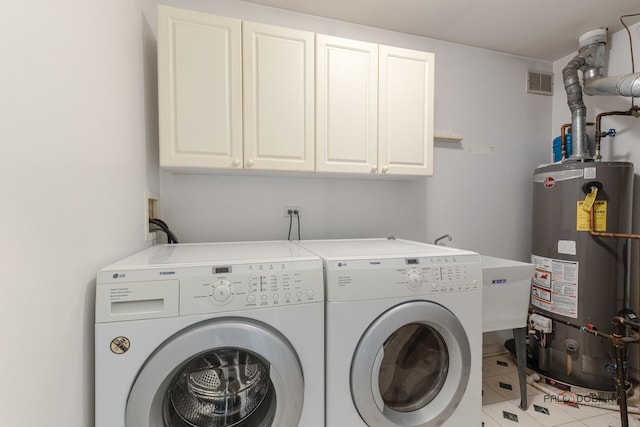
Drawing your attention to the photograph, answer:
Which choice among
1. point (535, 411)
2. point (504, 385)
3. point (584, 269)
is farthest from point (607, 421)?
point (584, 269)

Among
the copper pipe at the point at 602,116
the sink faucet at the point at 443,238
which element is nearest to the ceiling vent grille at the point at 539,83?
the copper pipe at the point at 602,116

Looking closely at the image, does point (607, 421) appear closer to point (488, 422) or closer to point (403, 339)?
point (488, 422)

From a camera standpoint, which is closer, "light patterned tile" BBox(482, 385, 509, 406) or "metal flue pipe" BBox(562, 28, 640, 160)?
"light patterned tile" BBox(482, 385, 509, 406)

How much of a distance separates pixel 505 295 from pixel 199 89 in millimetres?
1969

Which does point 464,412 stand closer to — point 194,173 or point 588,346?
point 588,346

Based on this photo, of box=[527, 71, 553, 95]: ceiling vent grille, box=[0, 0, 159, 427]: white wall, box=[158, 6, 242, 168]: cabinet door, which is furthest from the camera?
box=[527, 71, 553, 95]: ceiling vent grille

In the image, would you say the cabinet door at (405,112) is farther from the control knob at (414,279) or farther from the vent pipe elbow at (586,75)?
the vent pipe elbow at (586,75)

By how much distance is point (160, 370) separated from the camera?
849 millimetres

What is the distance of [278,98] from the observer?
58.2 inches

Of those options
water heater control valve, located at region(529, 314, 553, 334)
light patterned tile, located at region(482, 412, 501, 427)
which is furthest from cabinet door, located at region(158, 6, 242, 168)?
water heater control valve, located at region(529, 314, 553, 334)

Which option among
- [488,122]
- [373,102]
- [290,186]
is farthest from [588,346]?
[290,186]

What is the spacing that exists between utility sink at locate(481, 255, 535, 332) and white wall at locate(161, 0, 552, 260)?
620mm

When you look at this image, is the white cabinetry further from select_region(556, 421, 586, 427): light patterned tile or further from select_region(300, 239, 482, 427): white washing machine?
select_region(556, 421, 586, 427): light patterned tile

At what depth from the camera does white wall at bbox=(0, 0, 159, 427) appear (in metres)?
0.55
